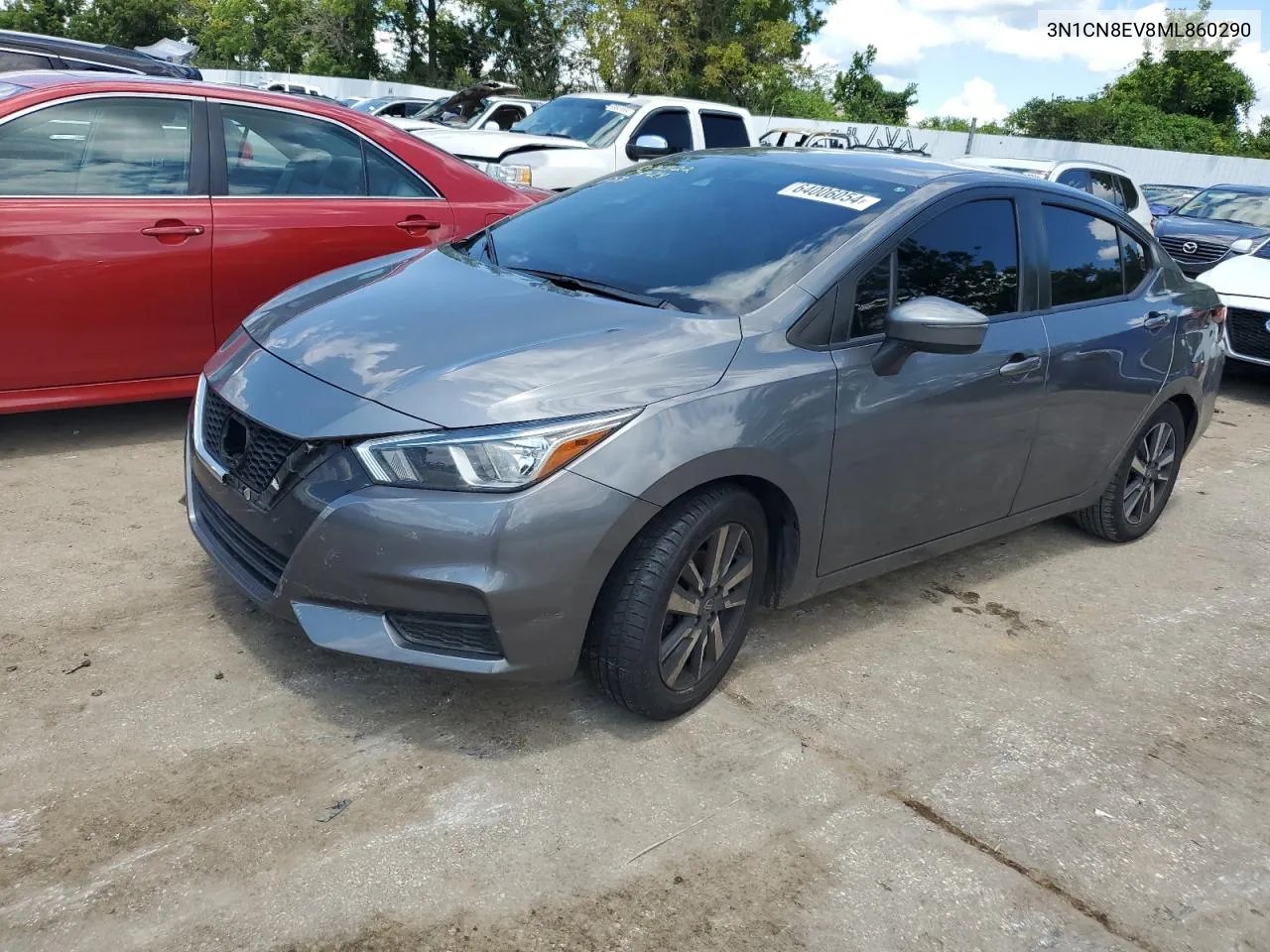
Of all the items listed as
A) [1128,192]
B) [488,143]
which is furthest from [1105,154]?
[488,143]

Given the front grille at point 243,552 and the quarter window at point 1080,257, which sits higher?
the quarter window at point 1080,257

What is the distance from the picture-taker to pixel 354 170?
18.1 ft

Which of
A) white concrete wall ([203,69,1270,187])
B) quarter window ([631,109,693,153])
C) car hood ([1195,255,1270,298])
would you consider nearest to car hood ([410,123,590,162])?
quarter window ([631,109,693,153])

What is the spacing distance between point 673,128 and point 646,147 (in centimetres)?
132

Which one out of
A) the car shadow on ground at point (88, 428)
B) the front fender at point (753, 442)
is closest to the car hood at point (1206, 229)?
the front fender at point (753, 442)

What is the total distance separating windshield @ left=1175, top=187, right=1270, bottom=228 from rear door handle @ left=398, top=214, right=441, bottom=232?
10.2 meters

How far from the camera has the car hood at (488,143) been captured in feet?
32.4

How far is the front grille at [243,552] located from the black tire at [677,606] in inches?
34.6

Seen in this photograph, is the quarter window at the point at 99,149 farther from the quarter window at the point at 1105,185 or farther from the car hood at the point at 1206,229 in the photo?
the car hood at the point at 1206,229

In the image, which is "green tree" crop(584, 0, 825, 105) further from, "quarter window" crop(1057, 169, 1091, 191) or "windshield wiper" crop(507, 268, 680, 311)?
"windshield wiper" crop(507, 268, 680, 311)

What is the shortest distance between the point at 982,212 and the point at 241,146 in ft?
11.0

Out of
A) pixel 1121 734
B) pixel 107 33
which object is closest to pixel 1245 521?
pixel 1121 734

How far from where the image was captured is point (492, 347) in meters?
3.04

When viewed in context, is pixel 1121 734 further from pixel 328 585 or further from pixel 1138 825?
pixel 328 585
